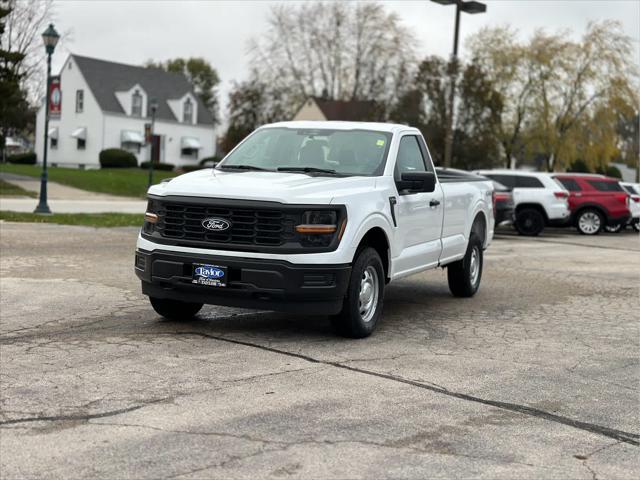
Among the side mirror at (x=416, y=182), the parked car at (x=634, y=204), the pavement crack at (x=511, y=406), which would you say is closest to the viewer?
the pavement crack at (x=511, y=406)

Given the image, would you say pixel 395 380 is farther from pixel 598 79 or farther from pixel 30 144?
pixel 30 144

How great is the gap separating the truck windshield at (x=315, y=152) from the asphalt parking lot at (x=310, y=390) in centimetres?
150

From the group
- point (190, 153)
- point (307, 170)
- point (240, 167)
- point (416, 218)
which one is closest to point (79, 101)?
point (190, 153)

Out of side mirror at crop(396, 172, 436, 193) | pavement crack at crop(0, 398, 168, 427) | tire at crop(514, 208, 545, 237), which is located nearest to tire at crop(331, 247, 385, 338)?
side mirror at crop(396, 172, 436, 193)

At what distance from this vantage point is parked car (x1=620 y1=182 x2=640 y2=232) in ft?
97.2

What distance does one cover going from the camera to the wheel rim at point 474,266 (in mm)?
11383

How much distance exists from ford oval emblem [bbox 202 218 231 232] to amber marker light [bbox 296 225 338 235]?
0.62 metres

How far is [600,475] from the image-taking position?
15.3 ft

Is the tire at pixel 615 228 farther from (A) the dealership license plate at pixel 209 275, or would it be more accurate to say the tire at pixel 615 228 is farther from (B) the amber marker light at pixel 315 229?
(A) the dealership license plate at pixel 209 275

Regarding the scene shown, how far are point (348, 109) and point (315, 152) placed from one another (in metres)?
50.2

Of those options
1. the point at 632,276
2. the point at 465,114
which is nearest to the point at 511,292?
the point at 632,276

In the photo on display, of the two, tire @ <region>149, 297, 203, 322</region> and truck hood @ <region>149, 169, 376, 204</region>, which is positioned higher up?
truck hood @ <region>149, 169, 376, 204</region>

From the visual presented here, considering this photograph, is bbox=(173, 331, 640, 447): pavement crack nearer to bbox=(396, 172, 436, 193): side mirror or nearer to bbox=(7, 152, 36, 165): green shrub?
bbox=(396, 172, 436, 193): side mirror

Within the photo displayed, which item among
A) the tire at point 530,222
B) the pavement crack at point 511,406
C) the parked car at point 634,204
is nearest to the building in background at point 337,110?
the parked car at point 634,204
